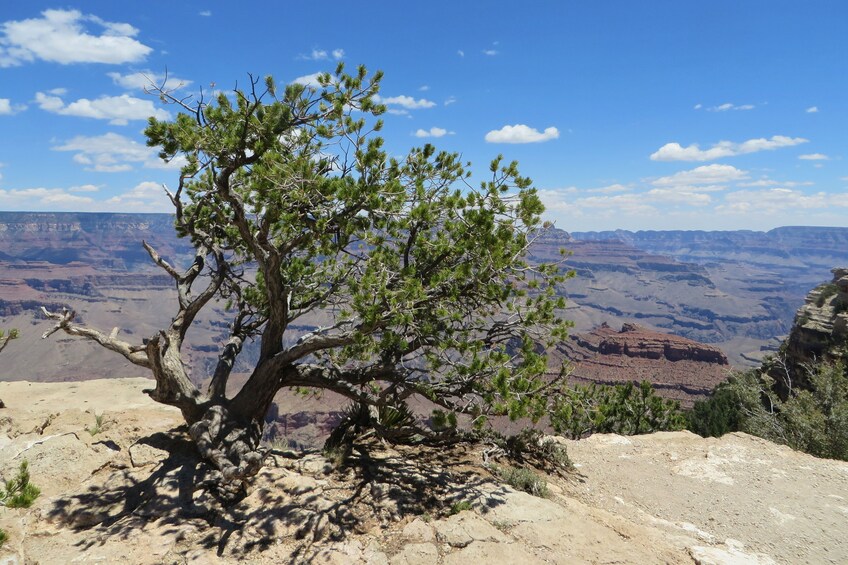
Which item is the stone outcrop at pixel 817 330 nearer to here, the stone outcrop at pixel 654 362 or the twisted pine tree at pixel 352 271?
the twisted pine tree at pixel 352 271

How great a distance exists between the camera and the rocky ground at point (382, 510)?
304 inches

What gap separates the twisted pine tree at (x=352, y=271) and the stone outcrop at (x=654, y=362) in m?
141

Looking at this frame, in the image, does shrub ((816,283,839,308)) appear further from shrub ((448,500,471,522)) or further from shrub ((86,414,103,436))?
shrub ((86,414,103,436))

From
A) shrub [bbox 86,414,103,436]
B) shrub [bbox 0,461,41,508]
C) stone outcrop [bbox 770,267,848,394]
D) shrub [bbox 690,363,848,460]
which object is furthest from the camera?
stone outcrop [bbox 770,267,848,394]

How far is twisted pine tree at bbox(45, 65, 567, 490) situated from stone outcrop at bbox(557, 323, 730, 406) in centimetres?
14110

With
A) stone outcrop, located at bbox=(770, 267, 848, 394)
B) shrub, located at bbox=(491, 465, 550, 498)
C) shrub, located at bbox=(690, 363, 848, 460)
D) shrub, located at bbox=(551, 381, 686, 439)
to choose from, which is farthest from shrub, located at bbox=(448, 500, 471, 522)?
Result: stone outcrop, located at bbox=(770, 267, 848, 394)

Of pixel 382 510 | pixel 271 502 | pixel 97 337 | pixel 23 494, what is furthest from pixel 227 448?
pixel 23 494

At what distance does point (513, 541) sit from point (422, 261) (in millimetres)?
5547

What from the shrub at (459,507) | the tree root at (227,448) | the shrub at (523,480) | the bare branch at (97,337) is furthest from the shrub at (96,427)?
the shrub at (523,480)

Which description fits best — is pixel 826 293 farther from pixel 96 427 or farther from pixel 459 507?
pixel 96 427

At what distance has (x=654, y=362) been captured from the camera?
16038 centimetres

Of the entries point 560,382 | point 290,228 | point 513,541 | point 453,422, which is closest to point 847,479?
point 560,382

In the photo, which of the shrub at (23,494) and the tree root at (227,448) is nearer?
the shrub at (23,494)

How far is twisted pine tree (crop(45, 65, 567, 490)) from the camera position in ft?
27.5
